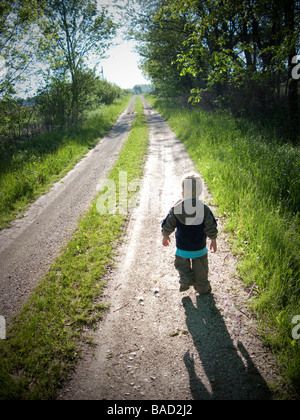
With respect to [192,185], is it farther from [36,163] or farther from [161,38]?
[161,38]

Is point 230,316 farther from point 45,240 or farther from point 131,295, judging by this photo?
point 45,240

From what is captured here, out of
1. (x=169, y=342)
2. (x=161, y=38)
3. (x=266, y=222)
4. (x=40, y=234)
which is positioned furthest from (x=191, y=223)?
(x=161, y=38)

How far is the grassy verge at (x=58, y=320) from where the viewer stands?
234cm

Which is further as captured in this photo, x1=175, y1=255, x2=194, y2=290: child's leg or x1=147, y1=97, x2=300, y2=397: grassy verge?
x1=175, y1=255, x2=194, y2=290: child's leg

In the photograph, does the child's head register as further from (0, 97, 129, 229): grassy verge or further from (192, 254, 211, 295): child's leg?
(0, 97, 129, 229): grassy verge

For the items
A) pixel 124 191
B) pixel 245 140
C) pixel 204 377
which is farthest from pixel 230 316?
pixel 245 140

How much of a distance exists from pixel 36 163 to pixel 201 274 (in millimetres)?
8315

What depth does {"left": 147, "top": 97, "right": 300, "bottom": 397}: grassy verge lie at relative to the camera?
250 centimetres

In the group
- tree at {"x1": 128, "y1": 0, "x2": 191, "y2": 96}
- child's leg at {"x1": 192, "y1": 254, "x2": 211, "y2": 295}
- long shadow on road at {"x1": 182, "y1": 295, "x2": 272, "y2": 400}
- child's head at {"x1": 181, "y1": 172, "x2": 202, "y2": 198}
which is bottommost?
long shadow on road at {"x1": 182, "y1": 295, "x2": 272, "y2": 400}

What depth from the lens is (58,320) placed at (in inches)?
116

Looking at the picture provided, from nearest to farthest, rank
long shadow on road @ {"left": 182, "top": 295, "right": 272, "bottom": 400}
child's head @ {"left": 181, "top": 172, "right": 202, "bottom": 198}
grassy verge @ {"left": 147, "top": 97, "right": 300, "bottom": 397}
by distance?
1. long shadow on road @ {"left": 182, "top": 295, "right": 272, "bottom": 400}
2. grassy verge @ {"left": 147, "top": 97, "right": 300, "bottom": 397}
3. child's head @ {"left": 181, "top": 172, "right": 202, "bottom": 198}

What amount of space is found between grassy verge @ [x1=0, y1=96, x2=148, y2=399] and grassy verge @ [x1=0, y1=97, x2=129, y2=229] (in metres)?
3.05

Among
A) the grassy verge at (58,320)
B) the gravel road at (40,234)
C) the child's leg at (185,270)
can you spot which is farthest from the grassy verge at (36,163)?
the child's leg at (185,270)

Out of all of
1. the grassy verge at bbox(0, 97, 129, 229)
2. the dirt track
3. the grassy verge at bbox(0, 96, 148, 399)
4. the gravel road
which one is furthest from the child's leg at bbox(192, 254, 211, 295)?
the grassy verge at bbox(0, 97, 129, 229)
